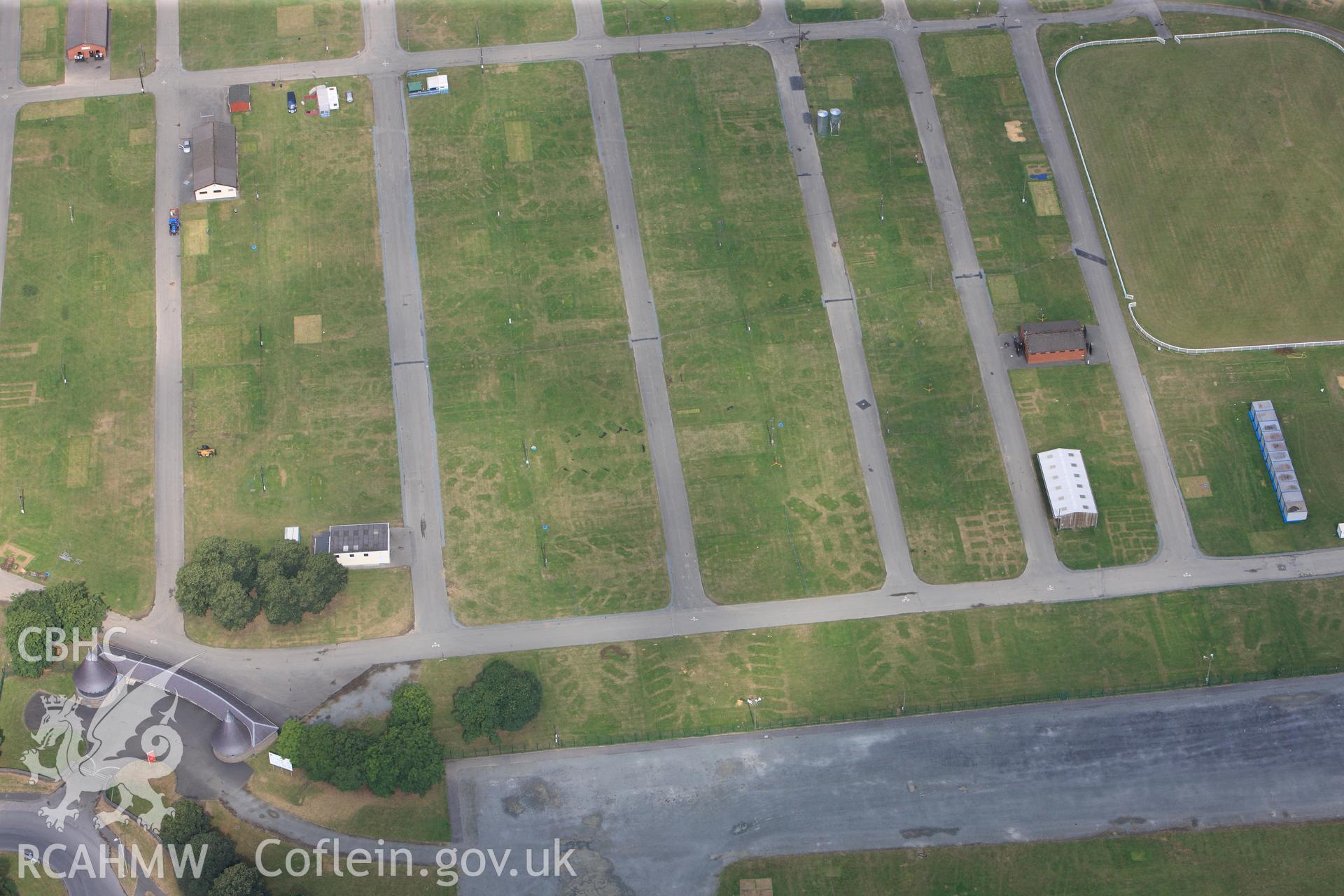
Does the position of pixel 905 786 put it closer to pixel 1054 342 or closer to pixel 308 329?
pixel 1054 342

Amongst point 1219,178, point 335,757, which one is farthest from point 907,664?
point 1219,178

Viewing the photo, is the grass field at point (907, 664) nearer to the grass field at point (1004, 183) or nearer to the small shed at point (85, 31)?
the grass field at point (1004, 183)

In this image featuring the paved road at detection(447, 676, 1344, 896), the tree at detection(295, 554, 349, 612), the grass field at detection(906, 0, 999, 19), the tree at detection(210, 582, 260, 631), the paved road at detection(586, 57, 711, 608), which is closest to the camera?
the paved road at detection(447, 676, 1344, 896)

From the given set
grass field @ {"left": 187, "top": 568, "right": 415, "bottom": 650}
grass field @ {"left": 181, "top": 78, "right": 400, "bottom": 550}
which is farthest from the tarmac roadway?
grass field @ {"left": 181, "top": 78, "right": 400, "bottom": 550}

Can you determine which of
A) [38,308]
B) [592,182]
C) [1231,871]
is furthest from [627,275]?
[1231,871]

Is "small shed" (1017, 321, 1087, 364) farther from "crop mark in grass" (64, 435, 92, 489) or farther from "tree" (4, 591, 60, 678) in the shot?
"tree" (4, 591, 60, 678)

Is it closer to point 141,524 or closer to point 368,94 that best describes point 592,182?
point 368,94
